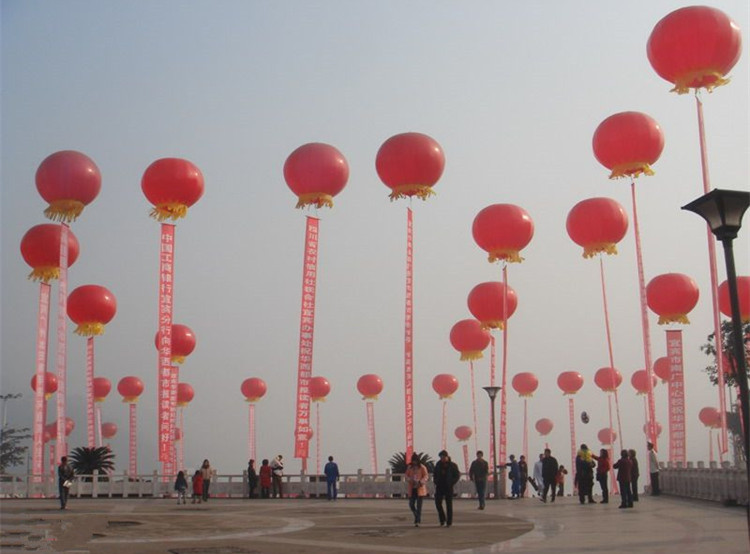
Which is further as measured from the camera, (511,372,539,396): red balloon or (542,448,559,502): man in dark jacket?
(511,372,539,396): red balloon

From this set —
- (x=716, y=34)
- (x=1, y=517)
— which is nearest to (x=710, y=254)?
(x=716, y=34)

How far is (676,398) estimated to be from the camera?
2761 cm

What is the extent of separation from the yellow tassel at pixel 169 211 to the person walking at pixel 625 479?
12814 millimetres

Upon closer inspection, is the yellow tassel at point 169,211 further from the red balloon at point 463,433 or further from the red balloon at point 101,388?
the red balloon at point 463,433

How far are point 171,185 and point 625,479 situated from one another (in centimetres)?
1321

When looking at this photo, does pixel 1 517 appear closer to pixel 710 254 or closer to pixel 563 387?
pixel 710 254

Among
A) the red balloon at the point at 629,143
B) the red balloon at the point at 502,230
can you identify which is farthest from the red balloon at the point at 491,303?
the red balloon at the point at 629,143

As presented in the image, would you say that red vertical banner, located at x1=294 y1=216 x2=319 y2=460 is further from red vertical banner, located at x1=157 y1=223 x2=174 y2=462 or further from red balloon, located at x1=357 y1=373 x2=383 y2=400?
red balloon, located at x1=357 y1=373 x2=383 y2=400

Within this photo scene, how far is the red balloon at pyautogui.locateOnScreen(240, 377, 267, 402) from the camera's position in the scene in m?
38.0

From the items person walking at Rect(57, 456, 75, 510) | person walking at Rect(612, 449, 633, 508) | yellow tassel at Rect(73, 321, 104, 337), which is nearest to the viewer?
person walking at Rect(612, 449, 633, 508)

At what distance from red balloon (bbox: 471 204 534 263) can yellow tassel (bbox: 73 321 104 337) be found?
11848 millimetres

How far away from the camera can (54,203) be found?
24484mm

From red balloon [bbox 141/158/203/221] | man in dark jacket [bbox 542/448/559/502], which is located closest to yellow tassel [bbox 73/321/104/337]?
red balloon [bbox 141/158/203/221]

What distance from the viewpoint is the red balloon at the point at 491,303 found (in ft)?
88.3
